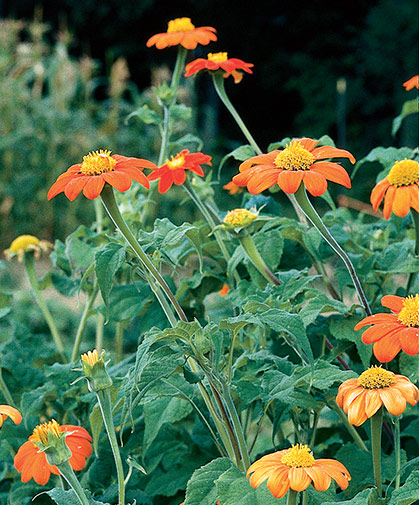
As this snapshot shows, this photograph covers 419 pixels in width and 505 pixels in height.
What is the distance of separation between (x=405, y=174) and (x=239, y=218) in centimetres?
17

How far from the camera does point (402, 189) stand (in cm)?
76

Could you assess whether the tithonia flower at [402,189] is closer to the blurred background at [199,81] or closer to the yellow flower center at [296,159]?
the yellow flower center at [296,159]

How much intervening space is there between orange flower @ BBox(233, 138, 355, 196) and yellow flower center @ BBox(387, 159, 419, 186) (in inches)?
2.9

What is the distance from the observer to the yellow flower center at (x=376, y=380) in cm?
64

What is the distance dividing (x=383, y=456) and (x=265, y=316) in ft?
0.87

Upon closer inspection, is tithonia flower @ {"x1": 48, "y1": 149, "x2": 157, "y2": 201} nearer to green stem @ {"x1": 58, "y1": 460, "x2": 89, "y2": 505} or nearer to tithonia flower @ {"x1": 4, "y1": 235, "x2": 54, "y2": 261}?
green stem @ {"x1": 58, "y1": 460, "x2": 89, "y2": 505}

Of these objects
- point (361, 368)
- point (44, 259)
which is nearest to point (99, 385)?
point (361, 368)

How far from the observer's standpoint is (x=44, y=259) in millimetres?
3893

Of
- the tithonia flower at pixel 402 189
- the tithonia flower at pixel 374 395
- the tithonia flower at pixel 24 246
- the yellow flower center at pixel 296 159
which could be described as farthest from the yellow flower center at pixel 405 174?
the tithonia flower at pixel 24 246

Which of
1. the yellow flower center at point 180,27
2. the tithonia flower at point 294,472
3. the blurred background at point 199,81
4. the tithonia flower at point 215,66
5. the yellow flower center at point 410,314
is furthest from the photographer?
the blurred background at point 199,81

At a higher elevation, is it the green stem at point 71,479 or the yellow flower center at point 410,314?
the yellow flower center at point 410,314

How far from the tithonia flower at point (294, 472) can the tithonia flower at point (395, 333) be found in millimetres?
111

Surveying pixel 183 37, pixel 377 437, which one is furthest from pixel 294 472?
pixel 183 37

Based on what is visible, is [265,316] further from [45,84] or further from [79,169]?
[45,84]
